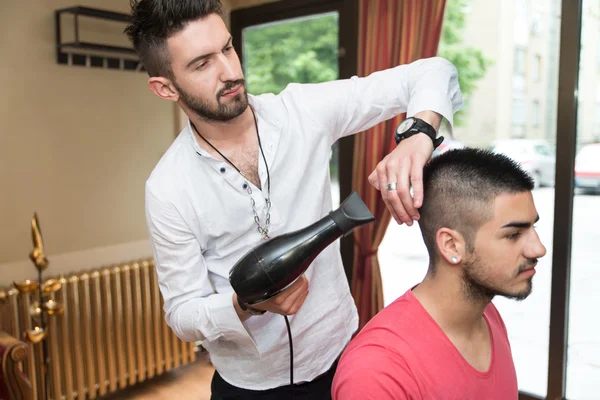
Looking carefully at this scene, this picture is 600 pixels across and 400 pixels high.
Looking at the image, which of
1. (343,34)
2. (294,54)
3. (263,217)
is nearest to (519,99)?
(343,34)

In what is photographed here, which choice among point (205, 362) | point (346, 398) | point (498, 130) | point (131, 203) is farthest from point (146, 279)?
point (346, 398)

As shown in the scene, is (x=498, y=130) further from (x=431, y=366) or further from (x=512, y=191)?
(x=431, y=366)

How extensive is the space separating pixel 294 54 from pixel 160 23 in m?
2.35

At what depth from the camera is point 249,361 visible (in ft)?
4.48

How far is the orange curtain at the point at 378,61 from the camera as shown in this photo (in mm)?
2531

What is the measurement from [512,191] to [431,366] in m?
0.40

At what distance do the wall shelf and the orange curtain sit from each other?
126cm

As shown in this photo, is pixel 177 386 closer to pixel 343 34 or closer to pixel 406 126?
pixel 343 34

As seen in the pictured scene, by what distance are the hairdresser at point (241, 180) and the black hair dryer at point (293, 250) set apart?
0.11m

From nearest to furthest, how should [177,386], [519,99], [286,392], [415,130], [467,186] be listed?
[415,130]
[467,186]
[286,392]
[519,99]
[177,386]

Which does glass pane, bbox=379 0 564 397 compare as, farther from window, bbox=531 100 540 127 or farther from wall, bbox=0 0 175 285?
wall, bbox=0 0 175 285

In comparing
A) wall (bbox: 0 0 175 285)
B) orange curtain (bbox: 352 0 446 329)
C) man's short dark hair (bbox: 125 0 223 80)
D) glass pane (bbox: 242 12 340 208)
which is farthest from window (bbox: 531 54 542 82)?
wall (bbox: 0 0 175 285)

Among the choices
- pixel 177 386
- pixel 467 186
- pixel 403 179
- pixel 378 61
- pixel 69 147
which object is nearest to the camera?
pixel 403 179

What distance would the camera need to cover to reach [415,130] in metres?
1.01
